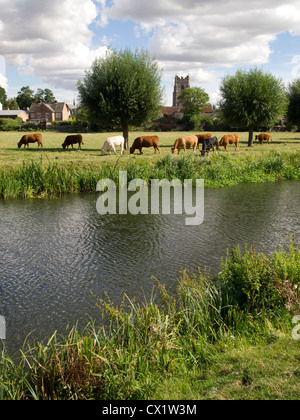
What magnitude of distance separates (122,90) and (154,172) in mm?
10169

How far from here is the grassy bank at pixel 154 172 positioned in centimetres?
1850

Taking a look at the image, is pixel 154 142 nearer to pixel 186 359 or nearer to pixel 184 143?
pixel 184 143

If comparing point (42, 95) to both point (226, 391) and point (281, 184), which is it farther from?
point (226, 391)

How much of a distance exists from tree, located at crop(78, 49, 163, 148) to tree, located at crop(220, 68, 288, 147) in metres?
8.30

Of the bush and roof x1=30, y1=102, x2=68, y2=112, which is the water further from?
roof x1=30, y1=102, x2=68, y2=112

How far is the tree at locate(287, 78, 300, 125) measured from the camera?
48.8m

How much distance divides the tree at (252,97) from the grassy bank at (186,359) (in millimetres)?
30743

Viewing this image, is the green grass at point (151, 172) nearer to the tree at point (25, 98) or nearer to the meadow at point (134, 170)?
the meadow at point (134, 170)

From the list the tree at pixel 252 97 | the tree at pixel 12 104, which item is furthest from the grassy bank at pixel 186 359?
the tree at pixel 12 104

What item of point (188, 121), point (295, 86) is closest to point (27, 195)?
point (295, 86)

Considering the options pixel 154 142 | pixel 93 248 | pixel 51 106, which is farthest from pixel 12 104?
pixel 93 248

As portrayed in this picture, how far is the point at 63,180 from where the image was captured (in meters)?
19.0

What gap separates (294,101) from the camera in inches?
1939
